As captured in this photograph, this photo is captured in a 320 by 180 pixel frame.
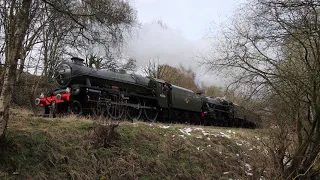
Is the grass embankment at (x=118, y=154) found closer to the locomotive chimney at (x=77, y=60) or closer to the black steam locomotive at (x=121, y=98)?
the black steam locomotive at (x=121, y=98)

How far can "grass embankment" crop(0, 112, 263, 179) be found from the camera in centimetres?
673

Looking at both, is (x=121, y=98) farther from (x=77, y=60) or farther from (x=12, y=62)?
(x=12, y=62)

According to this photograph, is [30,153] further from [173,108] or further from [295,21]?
[173,108]

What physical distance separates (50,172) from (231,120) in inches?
724

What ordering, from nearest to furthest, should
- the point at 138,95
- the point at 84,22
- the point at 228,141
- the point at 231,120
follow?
1. the point at 84,22
2. the point at 228,141
3. the point at 138,95
4. the point at 231,120

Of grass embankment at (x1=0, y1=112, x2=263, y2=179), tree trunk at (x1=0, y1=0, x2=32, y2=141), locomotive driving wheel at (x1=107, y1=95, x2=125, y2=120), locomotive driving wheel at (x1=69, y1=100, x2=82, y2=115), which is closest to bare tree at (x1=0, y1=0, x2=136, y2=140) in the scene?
tree trunk at (x1=0, y1=0, x2=32, y2=141)

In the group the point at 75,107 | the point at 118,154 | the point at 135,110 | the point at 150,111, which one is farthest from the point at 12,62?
the point at 150,111

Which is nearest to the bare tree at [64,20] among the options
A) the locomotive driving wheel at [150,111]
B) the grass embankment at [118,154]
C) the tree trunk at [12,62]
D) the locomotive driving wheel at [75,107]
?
the tree trunk at [12,62]

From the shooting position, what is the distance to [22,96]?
16.2 meters

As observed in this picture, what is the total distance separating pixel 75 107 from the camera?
12031mm

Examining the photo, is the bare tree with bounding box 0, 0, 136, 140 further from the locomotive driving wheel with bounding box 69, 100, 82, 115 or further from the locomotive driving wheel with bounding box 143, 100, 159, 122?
the locomotive driving wheel with bounding box 143, 100, 159, 122

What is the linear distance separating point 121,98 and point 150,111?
9.13ft

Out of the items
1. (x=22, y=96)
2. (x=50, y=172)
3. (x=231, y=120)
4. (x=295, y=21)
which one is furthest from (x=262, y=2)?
(x=231, y=120)

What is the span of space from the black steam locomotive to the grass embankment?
44.0 inches
